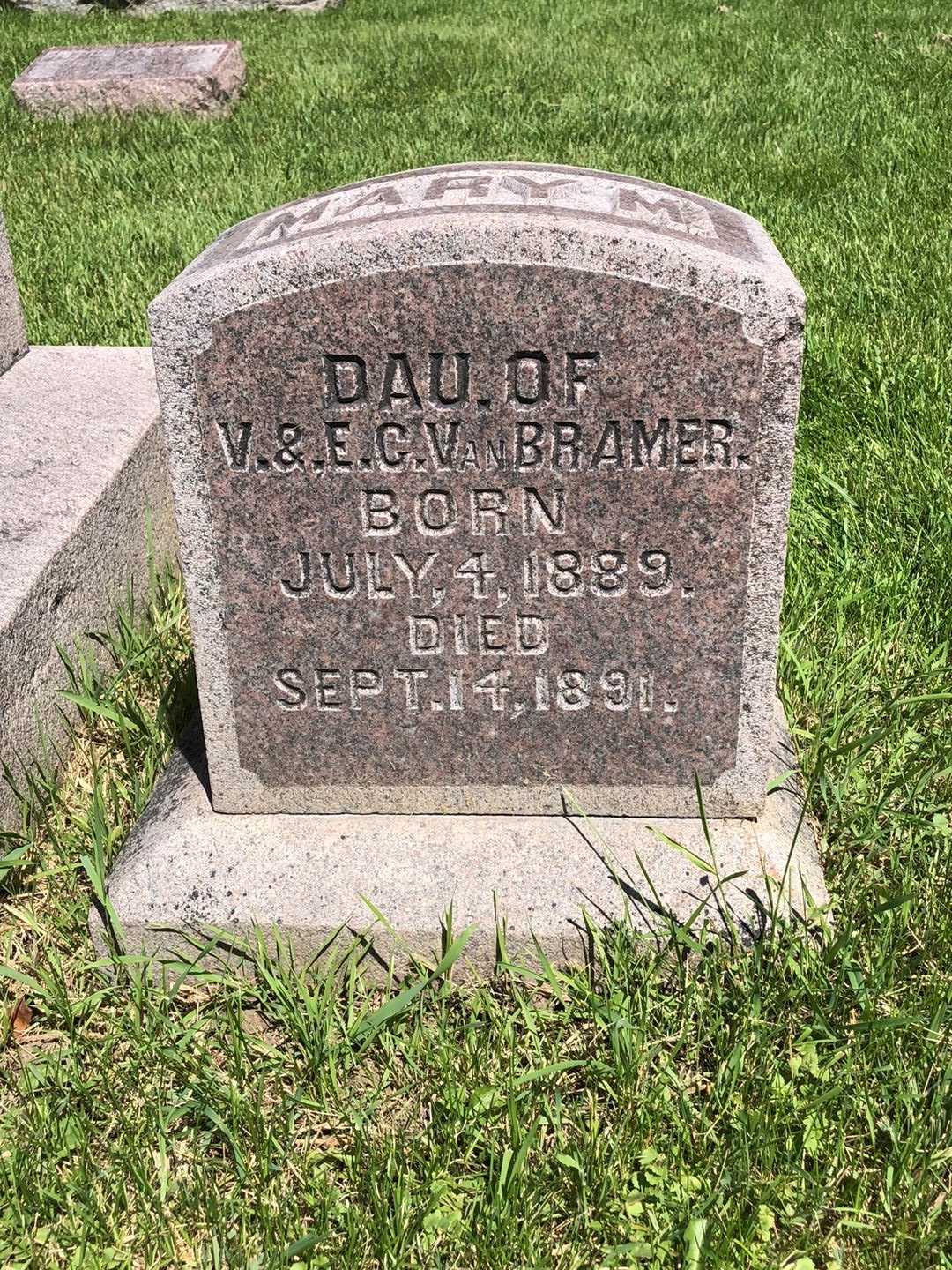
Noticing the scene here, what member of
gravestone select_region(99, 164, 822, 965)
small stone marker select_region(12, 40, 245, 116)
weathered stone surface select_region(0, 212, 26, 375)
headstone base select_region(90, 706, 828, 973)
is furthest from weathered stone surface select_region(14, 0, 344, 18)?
headstone base select_region(90, 706, 828, 973)

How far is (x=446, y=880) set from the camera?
2152mm

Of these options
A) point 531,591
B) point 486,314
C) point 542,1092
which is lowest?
point 542,1092

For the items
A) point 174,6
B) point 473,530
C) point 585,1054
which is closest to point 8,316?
point 473,530

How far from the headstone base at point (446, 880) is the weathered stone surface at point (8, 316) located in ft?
5.91

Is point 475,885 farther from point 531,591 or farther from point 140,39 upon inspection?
point 140,39

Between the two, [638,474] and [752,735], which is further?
[752,735]

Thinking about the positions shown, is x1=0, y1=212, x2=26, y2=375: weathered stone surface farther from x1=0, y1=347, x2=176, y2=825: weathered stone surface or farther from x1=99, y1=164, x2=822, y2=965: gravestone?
x1=99, y1=164, x2=822, y2=965: gravestone

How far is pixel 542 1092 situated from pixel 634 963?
269 millimetres

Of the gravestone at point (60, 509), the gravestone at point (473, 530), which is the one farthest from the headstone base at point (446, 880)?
the gravestone at point (60, 509)

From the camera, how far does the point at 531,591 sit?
2.11 m

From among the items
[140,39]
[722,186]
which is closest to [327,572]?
[722,186]

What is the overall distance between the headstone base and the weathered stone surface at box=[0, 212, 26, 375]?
180 cm

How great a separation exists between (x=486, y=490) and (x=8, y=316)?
2069mm

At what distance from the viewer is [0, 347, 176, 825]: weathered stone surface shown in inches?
96.7
